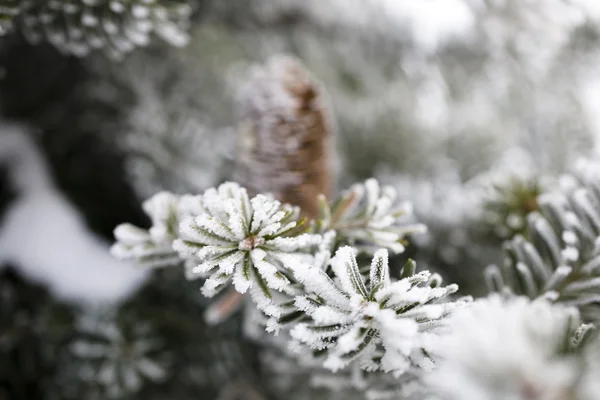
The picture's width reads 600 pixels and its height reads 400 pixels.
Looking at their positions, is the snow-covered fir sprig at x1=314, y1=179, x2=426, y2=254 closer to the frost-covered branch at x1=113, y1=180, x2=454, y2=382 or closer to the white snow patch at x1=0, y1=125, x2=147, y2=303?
the frost-covered branch at x1=113, y1=180, x2=454, y2=382

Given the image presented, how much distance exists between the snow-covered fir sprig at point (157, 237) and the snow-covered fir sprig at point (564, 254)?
211mm

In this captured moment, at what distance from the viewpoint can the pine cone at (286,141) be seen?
41cm

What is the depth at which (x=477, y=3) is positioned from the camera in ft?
1.91

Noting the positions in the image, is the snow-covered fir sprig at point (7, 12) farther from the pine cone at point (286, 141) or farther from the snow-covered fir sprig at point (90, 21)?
the pine cone at point (286, 141)

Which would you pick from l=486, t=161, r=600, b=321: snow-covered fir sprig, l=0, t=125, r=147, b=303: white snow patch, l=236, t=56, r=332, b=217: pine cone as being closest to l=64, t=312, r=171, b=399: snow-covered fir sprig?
l=0, t=125, r=147, b=303: white snow patch

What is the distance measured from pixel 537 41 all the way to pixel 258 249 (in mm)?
491

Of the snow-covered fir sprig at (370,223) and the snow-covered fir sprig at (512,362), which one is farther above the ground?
the snow-covered fir sprig at (370,223)

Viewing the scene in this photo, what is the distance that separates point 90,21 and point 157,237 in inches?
6.5

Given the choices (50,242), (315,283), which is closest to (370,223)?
(315,283)

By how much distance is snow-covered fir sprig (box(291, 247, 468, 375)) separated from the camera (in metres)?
0.22

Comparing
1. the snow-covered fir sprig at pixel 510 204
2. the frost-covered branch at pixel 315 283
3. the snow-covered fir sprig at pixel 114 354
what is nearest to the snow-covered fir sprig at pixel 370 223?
the frost-covered branch at pixel 315 283

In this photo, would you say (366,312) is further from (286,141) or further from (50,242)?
(50,242)

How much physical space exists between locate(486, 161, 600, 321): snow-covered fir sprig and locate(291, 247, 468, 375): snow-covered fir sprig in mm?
115

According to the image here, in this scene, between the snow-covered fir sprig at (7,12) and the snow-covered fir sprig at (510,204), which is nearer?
the snow-covered fir sprig at (7,12)
